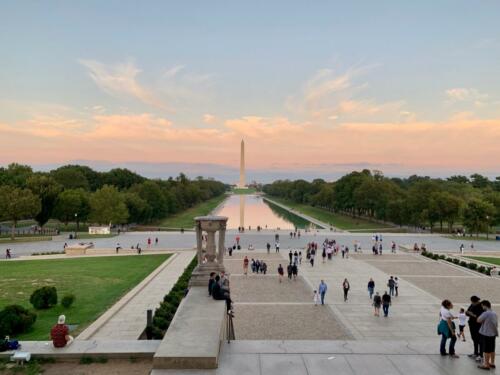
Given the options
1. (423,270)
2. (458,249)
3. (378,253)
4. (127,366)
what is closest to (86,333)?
(127,366)

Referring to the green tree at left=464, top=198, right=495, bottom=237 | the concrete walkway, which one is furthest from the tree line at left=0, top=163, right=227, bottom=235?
the concrete walkway

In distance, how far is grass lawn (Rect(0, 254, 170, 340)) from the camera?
→ 18.4 m

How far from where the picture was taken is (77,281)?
86.3 ft

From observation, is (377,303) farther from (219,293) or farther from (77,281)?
(77,281)

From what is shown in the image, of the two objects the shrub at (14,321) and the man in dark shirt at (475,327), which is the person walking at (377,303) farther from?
the shrub at (14,321)

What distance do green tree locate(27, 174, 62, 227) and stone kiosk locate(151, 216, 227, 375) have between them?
55.6 m

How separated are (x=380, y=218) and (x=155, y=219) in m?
47.6

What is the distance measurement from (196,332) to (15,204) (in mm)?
53239

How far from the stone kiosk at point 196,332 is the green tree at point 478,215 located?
52878 millimetres

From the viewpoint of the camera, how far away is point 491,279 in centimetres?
2820

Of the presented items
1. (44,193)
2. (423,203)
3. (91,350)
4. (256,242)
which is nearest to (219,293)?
(91,350)

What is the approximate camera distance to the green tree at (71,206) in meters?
63.0

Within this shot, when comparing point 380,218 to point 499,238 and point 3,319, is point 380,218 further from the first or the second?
point 3,319

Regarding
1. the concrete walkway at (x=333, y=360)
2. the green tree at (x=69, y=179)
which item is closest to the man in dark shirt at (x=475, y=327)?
the concrete walkway at (x=333, y=360)
